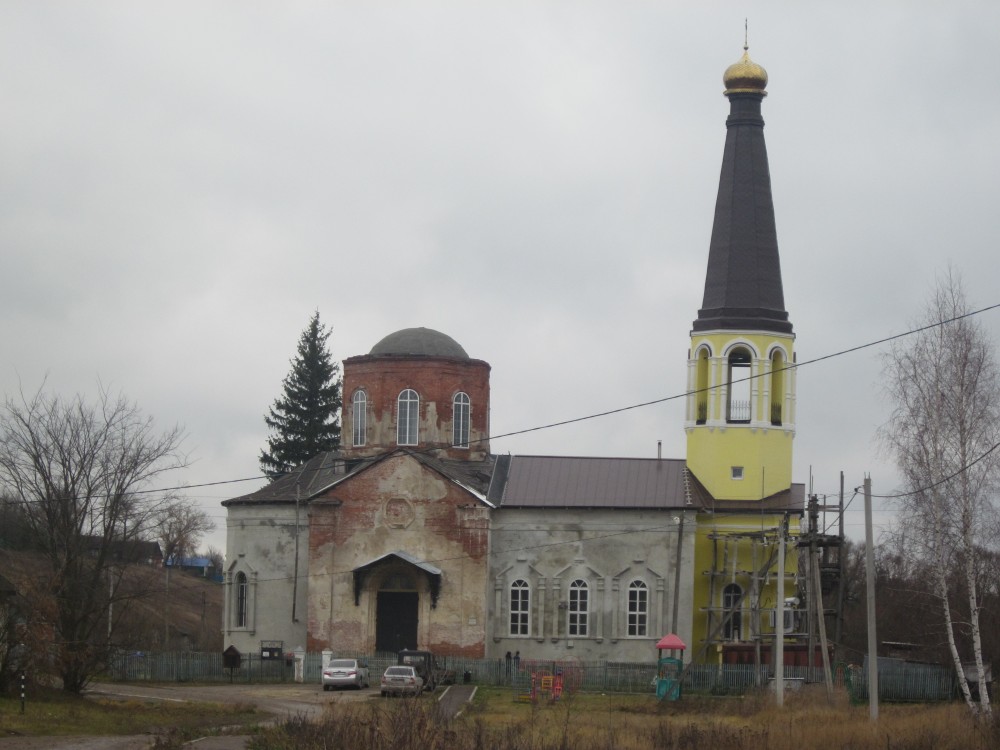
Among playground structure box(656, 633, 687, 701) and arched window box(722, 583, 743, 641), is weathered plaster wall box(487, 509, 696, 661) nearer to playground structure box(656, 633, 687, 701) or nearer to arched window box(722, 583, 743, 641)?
arched window box(722, 583, 743, 641)

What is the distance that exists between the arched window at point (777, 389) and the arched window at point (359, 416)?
13.1 metres

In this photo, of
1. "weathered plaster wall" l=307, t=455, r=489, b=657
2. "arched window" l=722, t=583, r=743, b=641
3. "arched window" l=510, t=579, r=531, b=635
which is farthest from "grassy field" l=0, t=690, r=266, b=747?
"arched window" l=722, t=583, r=743, b=641

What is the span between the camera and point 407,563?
4631 centimetres

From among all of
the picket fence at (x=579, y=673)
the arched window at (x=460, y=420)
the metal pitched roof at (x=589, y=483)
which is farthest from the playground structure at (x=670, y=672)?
the arched window at (x=460, y=420)

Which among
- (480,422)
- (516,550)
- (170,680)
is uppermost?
(480,422)

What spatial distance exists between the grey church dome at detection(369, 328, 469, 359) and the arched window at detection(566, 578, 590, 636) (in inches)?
365

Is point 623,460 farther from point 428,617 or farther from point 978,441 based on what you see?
point 978,441

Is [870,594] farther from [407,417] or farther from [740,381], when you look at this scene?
[407,417]

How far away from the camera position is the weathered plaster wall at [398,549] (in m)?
46.3

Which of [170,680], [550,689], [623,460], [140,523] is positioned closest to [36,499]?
[140,523]

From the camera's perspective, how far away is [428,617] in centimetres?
4631

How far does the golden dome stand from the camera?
47938 millimetres

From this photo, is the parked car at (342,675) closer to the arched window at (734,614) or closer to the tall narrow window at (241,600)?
the tall narrow window at (241,600)

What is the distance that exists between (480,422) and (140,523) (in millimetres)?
15518
